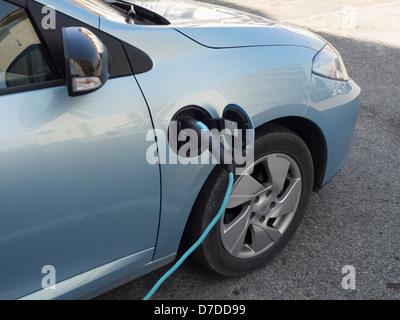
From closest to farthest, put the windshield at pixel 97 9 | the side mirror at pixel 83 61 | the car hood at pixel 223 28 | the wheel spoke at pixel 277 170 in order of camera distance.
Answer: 1. the side mirror at pixel 83 61
2. the windshield at pixel 97 9
3. the car hood at pixel 223 28
4. the wheel spoke at pixel 277 170

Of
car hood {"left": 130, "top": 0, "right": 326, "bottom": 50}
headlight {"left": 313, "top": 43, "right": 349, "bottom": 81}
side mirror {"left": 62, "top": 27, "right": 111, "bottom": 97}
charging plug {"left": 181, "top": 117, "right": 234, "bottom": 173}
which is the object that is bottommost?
headlight {"left": 313, "top": 43, "right": 349, "bottom": 81}

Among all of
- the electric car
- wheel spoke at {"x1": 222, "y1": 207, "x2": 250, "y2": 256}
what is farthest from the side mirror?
wheel spoke at {"x1": 222, "y1": 207, "x2": 250, "y2": 256}

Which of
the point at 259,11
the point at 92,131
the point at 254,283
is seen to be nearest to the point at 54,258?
the point at 92,131

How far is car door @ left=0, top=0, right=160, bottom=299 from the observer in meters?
1.32

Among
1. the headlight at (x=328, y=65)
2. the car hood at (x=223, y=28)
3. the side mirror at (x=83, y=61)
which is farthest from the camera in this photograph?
the headlight at (x=328, y=65)

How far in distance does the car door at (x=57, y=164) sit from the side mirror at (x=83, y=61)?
59mm

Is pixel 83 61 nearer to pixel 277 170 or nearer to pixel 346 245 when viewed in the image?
pixel 277 170

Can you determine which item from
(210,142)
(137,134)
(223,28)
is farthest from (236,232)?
(223,28)

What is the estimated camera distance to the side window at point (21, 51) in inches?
54.5

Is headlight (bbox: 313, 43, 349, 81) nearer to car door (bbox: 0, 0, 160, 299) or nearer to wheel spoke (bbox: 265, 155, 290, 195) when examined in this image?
wheel spoke (bbox: 265, 155, 290, 195)

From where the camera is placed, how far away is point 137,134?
1514mm

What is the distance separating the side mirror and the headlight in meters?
1.08

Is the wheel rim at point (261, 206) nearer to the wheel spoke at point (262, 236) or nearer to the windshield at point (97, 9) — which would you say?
the wheel spoke at point (262, 236)

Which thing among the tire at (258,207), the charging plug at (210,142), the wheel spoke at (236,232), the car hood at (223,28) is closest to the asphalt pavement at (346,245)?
the tire at (258,207)
